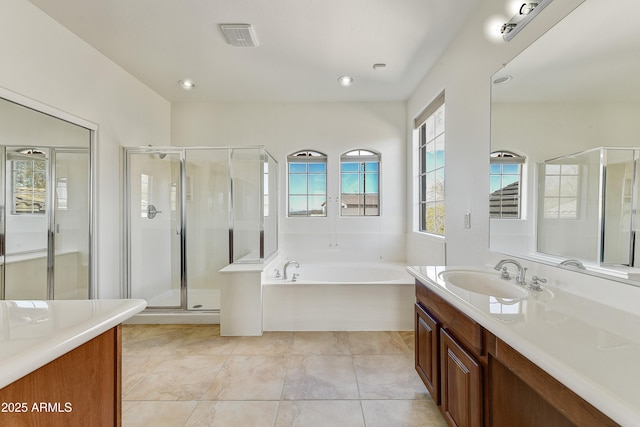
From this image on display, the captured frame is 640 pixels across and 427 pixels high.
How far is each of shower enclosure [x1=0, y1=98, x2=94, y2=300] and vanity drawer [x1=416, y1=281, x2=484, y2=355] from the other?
2.88 meters

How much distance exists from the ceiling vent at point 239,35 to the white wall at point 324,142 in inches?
55.7

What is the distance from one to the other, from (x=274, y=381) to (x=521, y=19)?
2.70 meters

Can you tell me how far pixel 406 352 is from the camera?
8.00 ft

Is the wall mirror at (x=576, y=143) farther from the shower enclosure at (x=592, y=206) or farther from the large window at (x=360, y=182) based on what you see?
the large window at (x=360, y=182)

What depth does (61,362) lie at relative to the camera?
2.45 feet

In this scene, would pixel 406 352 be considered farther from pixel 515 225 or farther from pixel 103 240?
pixel 103 240

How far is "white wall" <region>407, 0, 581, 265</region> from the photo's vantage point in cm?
186

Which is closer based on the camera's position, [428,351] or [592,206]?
[592,206]

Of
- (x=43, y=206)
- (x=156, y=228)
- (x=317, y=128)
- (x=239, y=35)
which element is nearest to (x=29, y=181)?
(x=43, y=206)

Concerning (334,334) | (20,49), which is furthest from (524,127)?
(20,49)

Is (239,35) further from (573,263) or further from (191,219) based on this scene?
(573,263)

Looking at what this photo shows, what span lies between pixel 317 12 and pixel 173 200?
2.57 metres

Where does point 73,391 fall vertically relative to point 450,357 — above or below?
above

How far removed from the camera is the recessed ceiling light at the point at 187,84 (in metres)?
3.27
